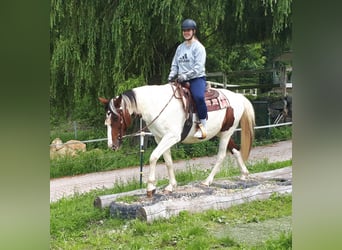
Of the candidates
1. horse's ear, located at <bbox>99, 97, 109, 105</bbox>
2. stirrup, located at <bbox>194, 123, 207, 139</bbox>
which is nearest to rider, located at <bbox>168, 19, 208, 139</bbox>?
stirrup, located at <bbox>194, 123, 207, 139</bbox>

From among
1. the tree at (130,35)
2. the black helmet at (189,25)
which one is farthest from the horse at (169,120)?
the black helmet at (189,25)

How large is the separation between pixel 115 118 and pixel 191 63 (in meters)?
0.50

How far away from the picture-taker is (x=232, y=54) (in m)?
2.71

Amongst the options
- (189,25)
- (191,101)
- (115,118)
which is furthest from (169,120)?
(189,25)

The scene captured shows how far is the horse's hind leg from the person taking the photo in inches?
107

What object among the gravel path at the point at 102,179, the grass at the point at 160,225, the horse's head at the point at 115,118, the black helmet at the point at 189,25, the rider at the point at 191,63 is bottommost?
the grass at the point at 160,225

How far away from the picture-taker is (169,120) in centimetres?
264

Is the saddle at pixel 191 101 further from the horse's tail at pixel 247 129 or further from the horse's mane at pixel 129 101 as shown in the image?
the horse's mane at pixel 129 101

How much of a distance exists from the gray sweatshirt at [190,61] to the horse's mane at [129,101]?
0.23 metres

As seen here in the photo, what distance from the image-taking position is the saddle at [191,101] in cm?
262

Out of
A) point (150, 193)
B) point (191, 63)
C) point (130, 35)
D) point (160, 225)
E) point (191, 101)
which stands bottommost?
point (160, 225)

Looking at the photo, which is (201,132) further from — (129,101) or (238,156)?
(129,101)

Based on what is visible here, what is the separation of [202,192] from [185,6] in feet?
3.38
